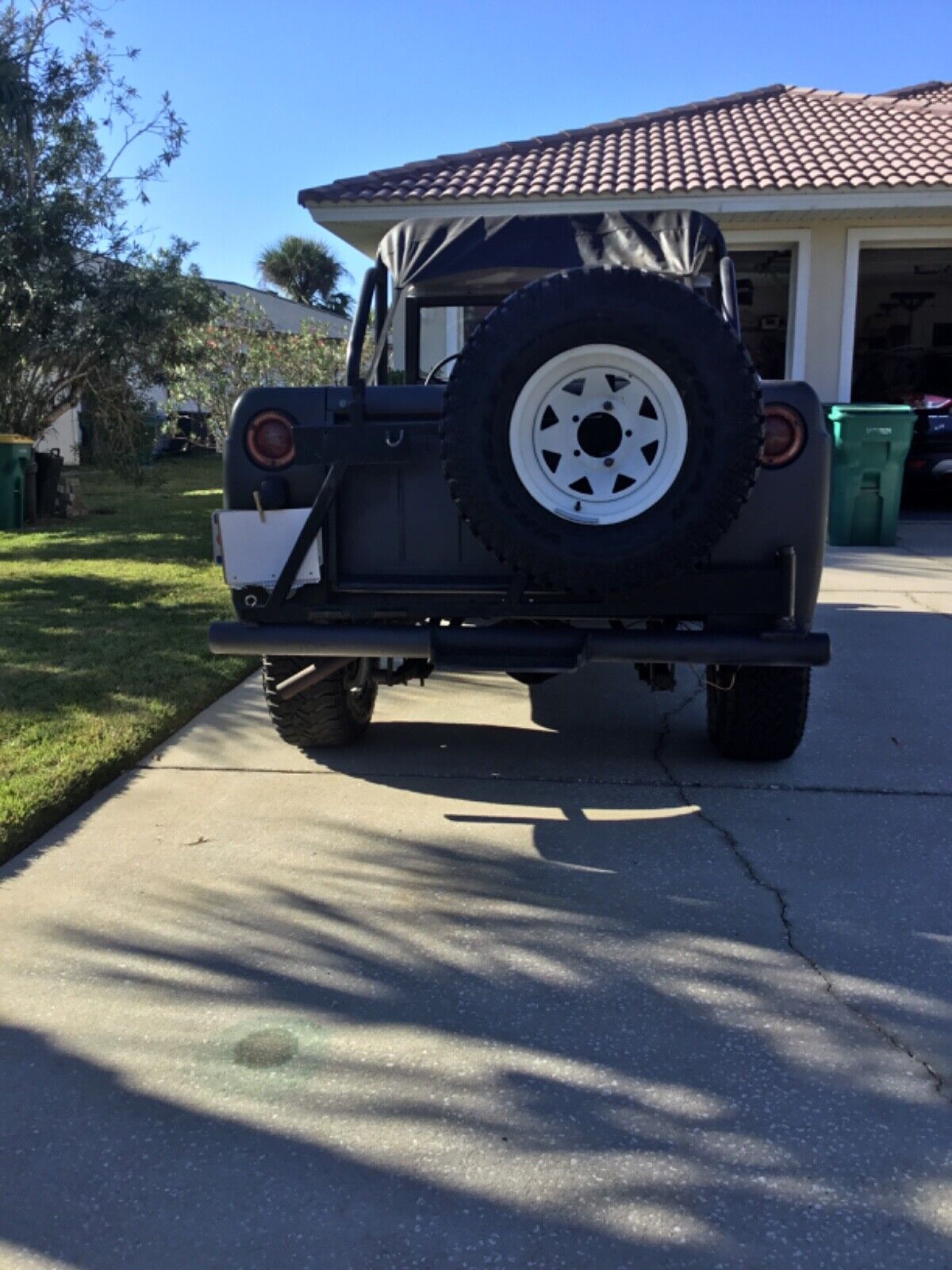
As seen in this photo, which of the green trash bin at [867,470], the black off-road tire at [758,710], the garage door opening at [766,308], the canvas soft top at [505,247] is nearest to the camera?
the black off-road tire at [758,710]

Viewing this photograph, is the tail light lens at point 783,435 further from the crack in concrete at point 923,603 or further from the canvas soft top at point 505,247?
the crack in concrete at point 923,603

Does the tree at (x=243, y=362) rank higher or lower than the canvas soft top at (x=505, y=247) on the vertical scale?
higher

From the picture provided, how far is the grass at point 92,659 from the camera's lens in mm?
4293

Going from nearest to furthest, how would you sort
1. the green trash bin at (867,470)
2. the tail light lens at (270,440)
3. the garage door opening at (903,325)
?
the tail light lens at (270,440), the green trash bin at (867,470), the garage door opening at (903,325)

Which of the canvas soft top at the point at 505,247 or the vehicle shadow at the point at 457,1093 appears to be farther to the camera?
the canvas soft top at the point at 505,247

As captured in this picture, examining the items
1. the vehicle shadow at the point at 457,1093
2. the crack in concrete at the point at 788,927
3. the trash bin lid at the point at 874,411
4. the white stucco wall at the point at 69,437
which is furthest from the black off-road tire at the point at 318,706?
the white stucco wall at the point at 69,437

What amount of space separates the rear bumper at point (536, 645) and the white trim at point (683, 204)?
9.12m

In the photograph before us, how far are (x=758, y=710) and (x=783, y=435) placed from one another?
3.94ft

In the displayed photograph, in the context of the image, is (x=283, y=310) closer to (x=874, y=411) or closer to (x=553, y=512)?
(x=874, y=411)

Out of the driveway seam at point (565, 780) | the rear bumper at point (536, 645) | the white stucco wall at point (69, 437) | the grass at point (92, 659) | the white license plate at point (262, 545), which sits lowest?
the driveway seam at point (565, 780)

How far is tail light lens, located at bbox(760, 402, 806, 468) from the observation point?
141 inches

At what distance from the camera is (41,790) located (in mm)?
4051

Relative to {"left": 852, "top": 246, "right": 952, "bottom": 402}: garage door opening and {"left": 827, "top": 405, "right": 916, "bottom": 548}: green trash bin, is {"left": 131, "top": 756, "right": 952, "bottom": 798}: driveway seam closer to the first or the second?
{"left": 827, "top": 405, "right": 916, "bottom": 548}: green trash bin

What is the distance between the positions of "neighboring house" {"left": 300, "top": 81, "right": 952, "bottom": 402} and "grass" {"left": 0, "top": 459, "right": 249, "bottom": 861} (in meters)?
4.82
